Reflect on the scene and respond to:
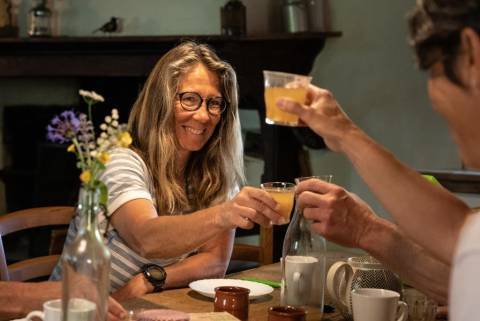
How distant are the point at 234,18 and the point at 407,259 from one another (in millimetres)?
2977

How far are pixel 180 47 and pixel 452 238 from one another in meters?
1.44

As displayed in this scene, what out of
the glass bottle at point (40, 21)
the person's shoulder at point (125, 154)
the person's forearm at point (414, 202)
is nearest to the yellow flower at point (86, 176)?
the person's forearm at point (414, 202)

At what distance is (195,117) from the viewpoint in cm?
256

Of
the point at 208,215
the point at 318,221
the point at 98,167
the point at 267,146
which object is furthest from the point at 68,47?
the point at 98,167

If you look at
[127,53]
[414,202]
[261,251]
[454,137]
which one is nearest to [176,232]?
[261,251]

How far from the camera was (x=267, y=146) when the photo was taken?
4836 mm

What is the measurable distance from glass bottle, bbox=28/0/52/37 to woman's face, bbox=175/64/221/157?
2.63 meters

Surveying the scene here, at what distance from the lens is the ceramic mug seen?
189 cm

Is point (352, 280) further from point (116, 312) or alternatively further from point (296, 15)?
point (296, 15)

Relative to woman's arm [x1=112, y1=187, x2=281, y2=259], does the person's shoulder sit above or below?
above

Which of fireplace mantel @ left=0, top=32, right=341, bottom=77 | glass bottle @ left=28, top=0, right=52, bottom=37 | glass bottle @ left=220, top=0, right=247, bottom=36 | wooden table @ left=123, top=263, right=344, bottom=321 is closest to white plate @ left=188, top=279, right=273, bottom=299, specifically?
A: wooden table @ left=123, top=263, right=344, bottom=321

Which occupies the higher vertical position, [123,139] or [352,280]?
[123,139]

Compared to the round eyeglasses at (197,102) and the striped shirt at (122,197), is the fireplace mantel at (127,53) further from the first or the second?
the striped shirt at (122,197)

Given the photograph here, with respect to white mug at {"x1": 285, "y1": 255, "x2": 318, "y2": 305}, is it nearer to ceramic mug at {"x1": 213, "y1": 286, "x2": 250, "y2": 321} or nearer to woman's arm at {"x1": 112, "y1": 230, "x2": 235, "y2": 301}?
ceramic mug at {"x1": 213, "y1": 286, "x2": 250, "y2": 321}
